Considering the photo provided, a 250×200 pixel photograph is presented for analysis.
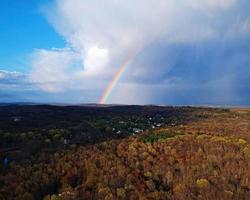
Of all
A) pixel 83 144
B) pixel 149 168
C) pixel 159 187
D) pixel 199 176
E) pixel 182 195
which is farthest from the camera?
pixel 83 144

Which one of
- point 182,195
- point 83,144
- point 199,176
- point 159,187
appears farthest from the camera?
point 83,144

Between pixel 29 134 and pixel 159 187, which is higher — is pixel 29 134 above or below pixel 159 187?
above

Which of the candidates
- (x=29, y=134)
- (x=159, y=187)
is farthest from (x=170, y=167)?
(x=29, y=134)

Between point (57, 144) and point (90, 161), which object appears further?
point (57, 144)

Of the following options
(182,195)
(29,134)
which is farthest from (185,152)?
(29,134)

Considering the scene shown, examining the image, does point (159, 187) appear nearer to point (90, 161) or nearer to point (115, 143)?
point (90, 161)

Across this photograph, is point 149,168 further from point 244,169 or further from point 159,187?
point 244,169

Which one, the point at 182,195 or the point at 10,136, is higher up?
the point at 10,136

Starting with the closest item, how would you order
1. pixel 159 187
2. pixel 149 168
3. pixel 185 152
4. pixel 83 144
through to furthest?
pixel 159 187 → pixel 149 168 → pixel 185 152 → pixel 83 144

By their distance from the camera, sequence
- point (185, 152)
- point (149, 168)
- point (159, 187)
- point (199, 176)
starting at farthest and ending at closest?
point (185, 152) → point (149, 168) → point (199, 176) → point (159, 187)
